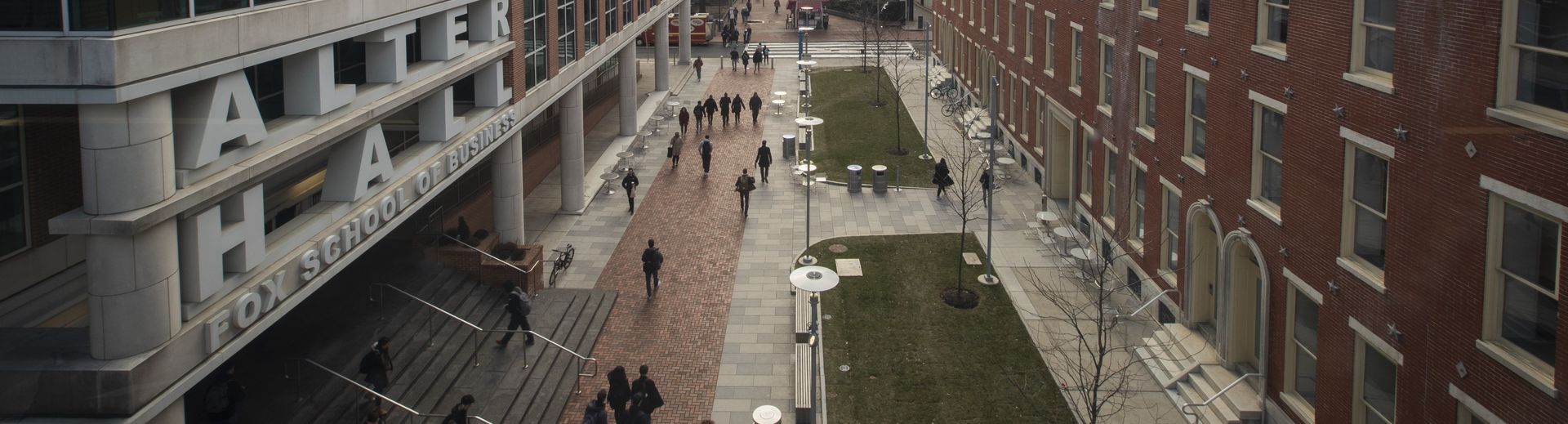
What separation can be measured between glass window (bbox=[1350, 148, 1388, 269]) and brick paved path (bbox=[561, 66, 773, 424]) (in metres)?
9.40

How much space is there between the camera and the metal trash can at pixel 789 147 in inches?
1510

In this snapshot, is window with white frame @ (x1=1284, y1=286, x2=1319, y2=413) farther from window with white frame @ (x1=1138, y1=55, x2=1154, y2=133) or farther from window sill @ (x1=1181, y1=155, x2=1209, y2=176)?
window with white frame @ (x1=1138, y1=55, x2=1154, y2=133)

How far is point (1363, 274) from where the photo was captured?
13.6 m

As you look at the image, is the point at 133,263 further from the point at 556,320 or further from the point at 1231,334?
the point at 1231,334

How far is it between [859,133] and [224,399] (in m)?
30.6

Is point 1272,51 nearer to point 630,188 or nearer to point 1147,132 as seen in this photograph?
point 1147,132

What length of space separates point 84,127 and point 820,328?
525 inches

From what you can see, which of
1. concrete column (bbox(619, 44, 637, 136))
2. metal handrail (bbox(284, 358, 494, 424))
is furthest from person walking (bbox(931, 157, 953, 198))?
metal handrail (bbox(284, 358, 494, 424))

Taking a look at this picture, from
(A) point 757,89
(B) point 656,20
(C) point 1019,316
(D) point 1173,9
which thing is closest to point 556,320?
(C) point 1019,316

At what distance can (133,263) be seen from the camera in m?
11.4

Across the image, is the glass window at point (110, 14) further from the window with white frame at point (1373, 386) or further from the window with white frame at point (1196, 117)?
the window with white frame at point (1196, 117)

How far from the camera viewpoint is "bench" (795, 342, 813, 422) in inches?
684

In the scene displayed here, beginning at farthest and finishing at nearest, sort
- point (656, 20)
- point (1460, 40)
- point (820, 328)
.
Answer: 1. point (656, 20)
2. point (820, 328)
3. point (1460, 40)

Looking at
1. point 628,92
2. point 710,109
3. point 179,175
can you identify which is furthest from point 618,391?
point 710,109
